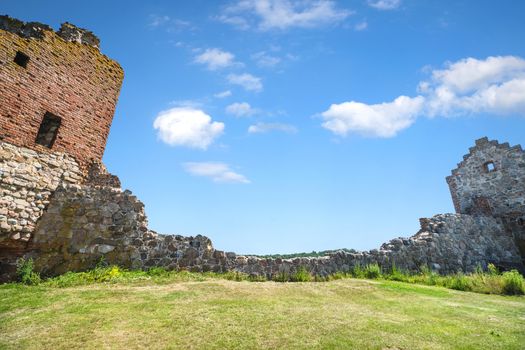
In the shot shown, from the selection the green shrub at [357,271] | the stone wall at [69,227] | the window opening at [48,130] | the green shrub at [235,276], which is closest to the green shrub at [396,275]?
the green shrub at [357,271]

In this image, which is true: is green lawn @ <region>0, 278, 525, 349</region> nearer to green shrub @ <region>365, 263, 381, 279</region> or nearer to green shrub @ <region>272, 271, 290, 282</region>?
green shrub @ <region>272, 271, 290, 282</region>

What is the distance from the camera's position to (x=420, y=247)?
13.8m

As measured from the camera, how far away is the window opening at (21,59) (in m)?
11.3

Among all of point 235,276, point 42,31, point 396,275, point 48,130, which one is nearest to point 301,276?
point 235,276

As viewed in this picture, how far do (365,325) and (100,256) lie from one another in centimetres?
892

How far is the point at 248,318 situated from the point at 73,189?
877 cm

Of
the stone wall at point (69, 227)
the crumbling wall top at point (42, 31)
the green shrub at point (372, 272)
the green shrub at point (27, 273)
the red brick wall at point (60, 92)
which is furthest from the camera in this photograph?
the crumbling wall top at point (42, 31)

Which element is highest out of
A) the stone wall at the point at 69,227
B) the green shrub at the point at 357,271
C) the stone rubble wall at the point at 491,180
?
the stone rubble wall at the point at 491,180

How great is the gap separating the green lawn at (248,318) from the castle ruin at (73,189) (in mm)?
2066

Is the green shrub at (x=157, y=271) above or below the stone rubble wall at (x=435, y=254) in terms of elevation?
below

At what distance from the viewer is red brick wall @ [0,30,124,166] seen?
1082 centimetres

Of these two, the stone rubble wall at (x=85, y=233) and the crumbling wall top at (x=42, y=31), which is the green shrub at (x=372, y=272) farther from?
the crumbling wall top at (x=42, y=31)

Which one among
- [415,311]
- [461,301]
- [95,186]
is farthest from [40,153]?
[461,301]

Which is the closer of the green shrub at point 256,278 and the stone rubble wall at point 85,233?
the stone rubble wall at point 85,233
